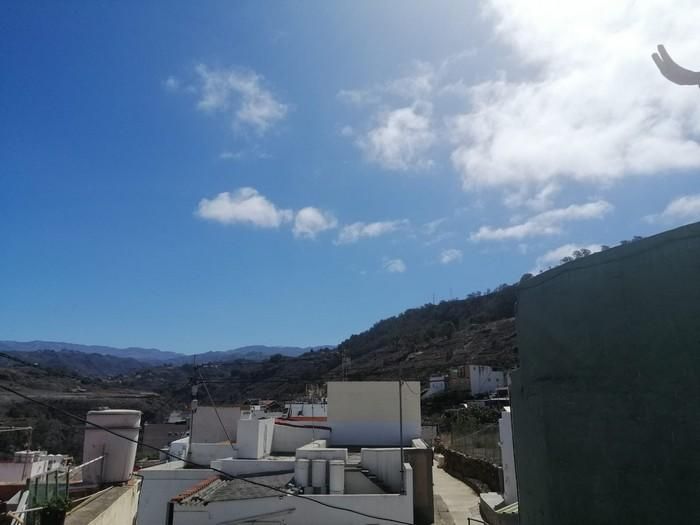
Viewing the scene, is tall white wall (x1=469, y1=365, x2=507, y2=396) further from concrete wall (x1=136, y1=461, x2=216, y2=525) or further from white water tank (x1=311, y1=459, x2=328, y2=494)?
white water tank (x1=311, y1=459, x2=328, y2=494)

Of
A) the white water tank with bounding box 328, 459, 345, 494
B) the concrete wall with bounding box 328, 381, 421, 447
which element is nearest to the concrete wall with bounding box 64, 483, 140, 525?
the white water tank with bounding box 328, 459, 345, 494

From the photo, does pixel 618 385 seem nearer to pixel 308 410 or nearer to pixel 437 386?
pixel 308 410

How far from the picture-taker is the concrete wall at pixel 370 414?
79.8ft

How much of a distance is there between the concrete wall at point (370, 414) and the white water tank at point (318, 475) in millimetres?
9481

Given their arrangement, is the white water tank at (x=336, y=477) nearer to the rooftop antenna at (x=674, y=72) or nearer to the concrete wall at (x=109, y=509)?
the concrete wall at (x=109, y=509)

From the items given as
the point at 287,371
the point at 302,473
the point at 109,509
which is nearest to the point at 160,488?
the point at 302,473

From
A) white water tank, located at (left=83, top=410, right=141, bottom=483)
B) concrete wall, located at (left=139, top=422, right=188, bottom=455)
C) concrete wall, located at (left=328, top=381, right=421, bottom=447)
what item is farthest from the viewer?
concrete wall, located at (left=139, top=422, right=188, bottom=455)

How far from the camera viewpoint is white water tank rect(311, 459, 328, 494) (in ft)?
48.1

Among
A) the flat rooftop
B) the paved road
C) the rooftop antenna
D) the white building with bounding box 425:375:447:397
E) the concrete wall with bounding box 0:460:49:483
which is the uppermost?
the rooftop antenna

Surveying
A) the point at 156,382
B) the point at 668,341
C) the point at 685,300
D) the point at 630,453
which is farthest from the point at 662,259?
the point at 156,382

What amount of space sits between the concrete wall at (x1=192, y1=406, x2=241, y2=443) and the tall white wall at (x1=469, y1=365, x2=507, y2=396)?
146ft

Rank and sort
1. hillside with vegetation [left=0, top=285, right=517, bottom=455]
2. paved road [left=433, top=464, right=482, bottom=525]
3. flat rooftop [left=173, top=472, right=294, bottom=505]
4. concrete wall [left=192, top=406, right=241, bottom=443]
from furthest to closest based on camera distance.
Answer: hillside with vegetation [left=0, top=285, right=517, bottom=455] → concrete wall [left=192, top=406, right=241, bottom=443] → paved road [left=433, top=464, right=482, bottom=525] → flat rooftop [left=173, top=472, right=294, bottom=505]

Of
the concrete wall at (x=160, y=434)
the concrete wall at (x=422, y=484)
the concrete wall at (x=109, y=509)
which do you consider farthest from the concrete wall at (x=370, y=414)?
the concrete wall at (x=160, y=434)

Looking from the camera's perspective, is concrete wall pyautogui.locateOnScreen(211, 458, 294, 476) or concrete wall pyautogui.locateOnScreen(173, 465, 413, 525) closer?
concrete wall pyautogui.locateOnScreen(173, 465, 413, 525)
